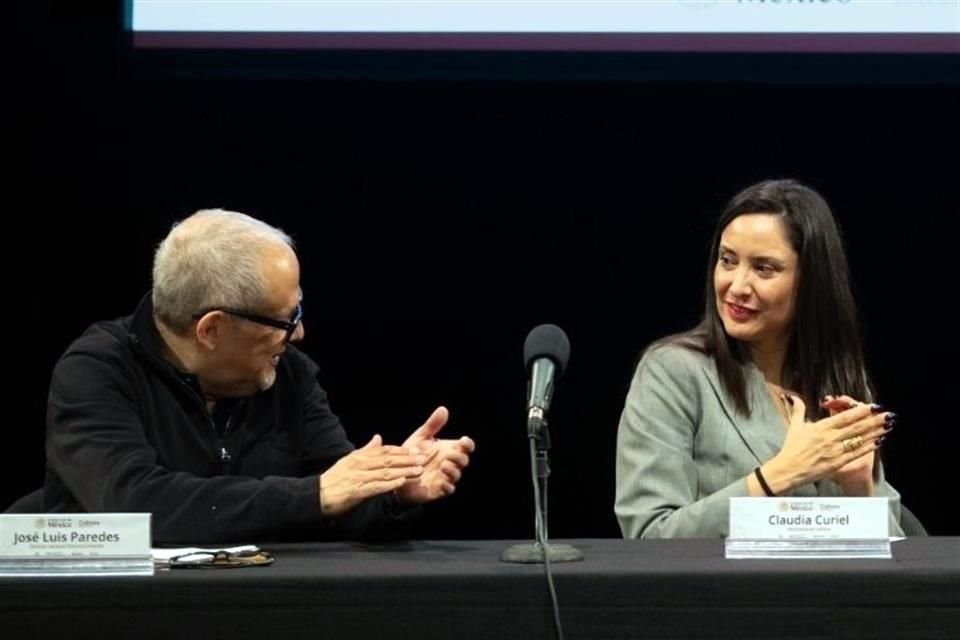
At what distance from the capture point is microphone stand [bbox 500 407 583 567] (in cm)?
218

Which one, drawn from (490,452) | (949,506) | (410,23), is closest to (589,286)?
(490,452)

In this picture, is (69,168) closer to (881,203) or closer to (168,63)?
(168,63)

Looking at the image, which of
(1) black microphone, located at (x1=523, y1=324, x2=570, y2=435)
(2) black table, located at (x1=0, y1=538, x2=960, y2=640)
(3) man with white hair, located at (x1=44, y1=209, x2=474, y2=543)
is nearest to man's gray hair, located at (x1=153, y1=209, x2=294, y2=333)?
(3) man with white hair, located at (x1=44, y1=209, x2=474, y2=543)

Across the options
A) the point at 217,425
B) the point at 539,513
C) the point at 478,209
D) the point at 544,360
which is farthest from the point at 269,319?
the point at 478,209

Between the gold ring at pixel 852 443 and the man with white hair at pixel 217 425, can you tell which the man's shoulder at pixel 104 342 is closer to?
the man with white hair at pixel 217 425

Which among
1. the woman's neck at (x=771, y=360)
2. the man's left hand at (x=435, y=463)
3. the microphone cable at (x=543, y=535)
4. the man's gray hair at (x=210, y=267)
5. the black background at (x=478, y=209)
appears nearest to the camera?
the microphone cable at (x=543, y=535)

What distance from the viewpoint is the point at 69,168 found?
14.4ft

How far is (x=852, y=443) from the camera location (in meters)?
2.93

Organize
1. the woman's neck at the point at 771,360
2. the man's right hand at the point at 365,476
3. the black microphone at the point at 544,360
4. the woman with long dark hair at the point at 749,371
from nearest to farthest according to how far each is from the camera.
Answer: the black microphone at the point at 544,360
the man's right hand at the point at 365,476
the woman with long dark hair at the point at 749,371
the woman's neck at the point at 771,360

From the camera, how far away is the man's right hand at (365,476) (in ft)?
8.53

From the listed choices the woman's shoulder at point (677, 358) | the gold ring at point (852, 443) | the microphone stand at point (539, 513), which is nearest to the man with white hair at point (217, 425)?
the microphone stand at point (539, 513)

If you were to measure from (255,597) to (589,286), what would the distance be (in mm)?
2409

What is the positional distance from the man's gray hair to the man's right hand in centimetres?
40

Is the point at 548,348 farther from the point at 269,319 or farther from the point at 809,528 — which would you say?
the point at 269,319
